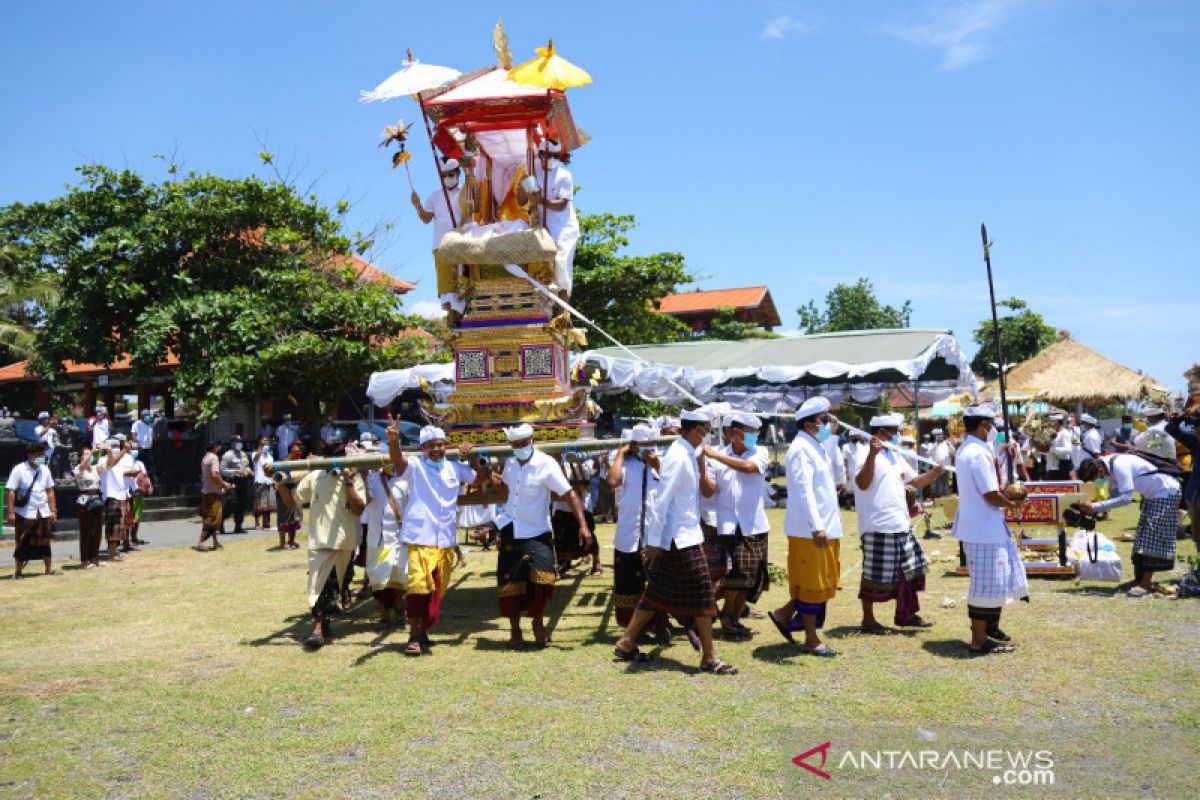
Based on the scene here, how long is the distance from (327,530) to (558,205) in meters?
4.16

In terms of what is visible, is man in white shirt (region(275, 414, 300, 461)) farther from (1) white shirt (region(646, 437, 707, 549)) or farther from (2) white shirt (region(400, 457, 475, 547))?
(1) white shirt (region(646, 437, 707, 549))

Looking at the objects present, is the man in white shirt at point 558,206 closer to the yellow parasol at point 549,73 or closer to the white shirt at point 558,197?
the white shirt at point 558,197

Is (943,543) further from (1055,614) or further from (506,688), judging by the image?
(506,688)

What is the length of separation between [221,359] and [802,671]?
52.7 ft

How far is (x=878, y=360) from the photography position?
17922 millimetres

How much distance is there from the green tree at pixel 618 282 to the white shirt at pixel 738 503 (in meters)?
20.0

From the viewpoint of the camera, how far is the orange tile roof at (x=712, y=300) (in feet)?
155

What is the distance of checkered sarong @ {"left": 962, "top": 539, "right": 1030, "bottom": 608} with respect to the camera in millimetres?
6328

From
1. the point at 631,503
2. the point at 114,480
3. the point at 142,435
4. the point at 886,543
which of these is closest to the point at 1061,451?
the point at 886,543

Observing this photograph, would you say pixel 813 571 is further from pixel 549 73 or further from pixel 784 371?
pixel 784 371

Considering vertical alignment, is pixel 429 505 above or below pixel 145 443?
below

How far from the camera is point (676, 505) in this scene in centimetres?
621

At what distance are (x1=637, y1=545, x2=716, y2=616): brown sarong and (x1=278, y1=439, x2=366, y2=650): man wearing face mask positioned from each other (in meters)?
2.67

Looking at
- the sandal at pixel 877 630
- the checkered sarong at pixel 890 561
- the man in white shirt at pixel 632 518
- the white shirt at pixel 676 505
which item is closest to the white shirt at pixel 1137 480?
the checkered sarong at pixel 890 561
